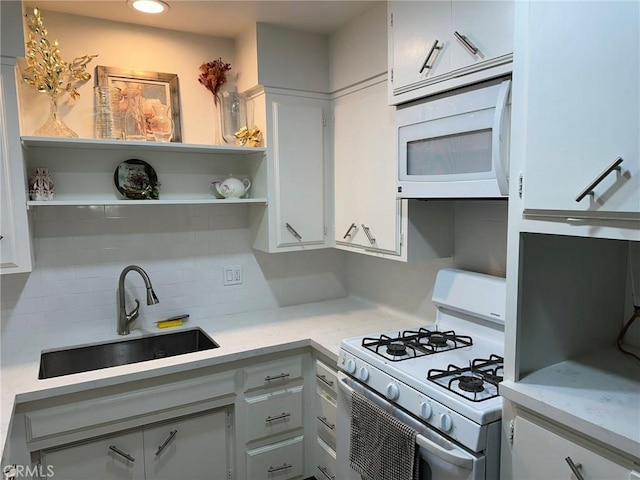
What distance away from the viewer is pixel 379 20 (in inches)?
80.8

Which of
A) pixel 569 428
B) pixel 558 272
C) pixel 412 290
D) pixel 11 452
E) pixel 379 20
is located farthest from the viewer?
pixel 412 290

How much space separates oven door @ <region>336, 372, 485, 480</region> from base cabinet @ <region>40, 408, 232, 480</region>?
69 centimetres

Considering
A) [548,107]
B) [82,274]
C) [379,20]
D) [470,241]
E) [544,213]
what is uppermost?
[379,20]

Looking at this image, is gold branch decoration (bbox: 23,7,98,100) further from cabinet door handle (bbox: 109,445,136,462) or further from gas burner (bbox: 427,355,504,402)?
gas burner (bbox: 427,355,504,402)

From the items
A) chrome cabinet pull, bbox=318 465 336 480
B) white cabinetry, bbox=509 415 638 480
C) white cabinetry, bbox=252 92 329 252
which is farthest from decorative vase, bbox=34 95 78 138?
white cabinetry, bbox=509 415 638 480

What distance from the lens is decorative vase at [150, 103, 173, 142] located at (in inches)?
88.5

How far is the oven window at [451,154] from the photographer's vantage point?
1550 millimetres

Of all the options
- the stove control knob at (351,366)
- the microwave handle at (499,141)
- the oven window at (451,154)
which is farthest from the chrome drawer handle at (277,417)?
the microwave handle at (499,141)

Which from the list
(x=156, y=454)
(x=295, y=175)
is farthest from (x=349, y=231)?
(x=156, y=454)

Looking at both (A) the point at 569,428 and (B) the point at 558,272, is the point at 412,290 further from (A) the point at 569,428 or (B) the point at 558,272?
(A) the point at 569,428

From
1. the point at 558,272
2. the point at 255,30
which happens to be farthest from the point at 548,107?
the point at 255,30

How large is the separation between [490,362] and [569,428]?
513 millimetres

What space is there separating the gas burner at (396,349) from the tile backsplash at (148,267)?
1118mm

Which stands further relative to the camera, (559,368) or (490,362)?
(490,362)
